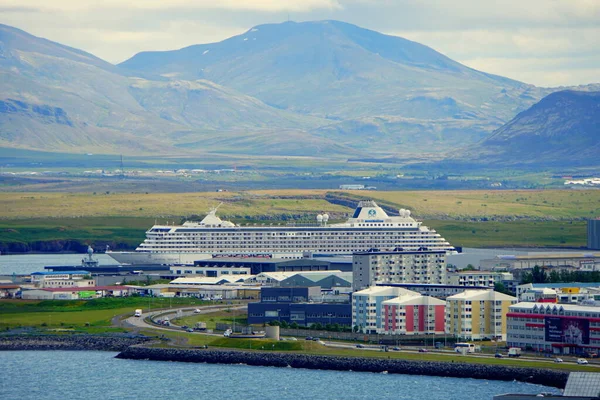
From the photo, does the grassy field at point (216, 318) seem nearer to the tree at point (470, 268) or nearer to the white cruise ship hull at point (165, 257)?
the tree at point (470, 268)

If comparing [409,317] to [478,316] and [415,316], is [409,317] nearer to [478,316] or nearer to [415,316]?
[415,316]

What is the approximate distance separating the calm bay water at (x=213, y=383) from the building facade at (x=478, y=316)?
10.2 meters

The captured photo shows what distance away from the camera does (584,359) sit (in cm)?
6344

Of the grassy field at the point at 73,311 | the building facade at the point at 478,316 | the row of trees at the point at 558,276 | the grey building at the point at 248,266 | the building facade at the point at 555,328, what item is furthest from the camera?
the grey building at the point at 248,266

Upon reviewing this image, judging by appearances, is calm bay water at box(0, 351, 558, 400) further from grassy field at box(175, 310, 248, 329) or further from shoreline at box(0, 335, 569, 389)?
grassy field at box(175, 310, 248, 329)

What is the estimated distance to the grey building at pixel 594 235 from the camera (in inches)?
5295

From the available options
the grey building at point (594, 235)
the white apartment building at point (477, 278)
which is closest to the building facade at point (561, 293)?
the white apartment building at point (477, 278)

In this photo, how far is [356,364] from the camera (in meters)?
64.9

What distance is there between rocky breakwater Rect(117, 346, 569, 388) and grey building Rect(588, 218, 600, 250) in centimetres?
7082

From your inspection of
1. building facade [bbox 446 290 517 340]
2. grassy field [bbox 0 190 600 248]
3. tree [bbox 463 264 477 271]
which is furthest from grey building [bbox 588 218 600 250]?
building facade [bbox 446 290 517 340]

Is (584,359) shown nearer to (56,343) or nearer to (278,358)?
(278,358)

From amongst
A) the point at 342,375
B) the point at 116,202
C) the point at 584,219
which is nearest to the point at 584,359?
the point at 342,375

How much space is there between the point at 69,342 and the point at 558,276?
30.5m

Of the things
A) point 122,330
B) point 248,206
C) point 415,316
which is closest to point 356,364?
point 415,316
